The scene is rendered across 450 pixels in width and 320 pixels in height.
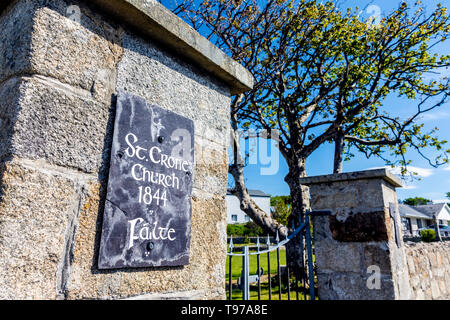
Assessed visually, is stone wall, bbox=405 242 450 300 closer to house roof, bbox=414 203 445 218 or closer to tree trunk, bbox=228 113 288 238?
tree trunk, bbox=228 113 288 238

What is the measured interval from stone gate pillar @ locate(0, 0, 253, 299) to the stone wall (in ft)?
9.44

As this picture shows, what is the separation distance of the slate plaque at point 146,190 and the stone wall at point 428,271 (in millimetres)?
3063

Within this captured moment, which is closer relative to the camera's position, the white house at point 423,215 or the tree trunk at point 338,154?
the tree trunk at point 338,154

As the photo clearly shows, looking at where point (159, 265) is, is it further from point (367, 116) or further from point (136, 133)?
point (367, 116)

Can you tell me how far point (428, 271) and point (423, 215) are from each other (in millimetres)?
43557

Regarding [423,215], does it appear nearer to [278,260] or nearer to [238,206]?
[238,206]

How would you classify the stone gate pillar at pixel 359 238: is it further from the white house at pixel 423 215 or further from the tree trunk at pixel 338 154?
the white house at pixel 423 215

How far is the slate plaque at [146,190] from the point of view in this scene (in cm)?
123

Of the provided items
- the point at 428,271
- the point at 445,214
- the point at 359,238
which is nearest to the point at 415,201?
the point at 445,214

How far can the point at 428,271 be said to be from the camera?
3.85 meters

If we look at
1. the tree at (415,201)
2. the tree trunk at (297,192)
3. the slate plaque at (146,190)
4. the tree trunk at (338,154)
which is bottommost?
the slate plaque at (146,190)

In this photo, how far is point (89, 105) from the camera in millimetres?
1232

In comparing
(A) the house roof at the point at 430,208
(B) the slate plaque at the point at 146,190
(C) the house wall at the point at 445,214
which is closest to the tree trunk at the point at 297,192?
(B) the slate plaque at the point at 146,190

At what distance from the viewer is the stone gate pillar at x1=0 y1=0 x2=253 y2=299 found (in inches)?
39.4
